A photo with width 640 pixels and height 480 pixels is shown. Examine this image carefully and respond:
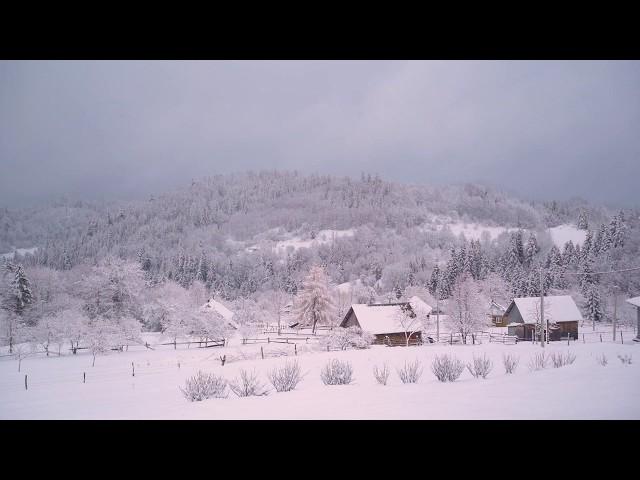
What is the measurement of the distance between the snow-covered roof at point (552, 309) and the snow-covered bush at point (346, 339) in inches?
626

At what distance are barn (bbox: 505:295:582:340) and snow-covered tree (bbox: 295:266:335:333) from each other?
19103 mm

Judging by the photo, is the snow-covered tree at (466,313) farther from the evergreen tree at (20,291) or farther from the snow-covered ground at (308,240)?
the snow-covered ground at (308,240)

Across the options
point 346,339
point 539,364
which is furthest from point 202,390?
point 346,339

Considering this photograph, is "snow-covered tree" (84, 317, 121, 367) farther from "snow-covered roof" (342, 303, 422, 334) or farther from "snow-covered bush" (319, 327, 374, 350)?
"snow-covered roof" (342, 303, 422, 334)

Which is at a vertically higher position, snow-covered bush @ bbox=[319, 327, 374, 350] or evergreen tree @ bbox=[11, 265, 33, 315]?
evergreen tree @ bbox=[11, 265, 33, 315]

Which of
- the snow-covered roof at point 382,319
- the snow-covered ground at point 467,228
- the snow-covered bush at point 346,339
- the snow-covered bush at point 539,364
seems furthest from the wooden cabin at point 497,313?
the snow-covered ground at point 467,228

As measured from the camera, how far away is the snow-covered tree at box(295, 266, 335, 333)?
1695 inches

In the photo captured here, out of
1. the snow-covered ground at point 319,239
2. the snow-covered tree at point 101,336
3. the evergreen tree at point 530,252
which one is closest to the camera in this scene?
the snow-covered tree at point 101,336

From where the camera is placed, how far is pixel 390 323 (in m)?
36.9

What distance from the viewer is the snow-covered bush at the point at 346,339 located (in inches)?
1232

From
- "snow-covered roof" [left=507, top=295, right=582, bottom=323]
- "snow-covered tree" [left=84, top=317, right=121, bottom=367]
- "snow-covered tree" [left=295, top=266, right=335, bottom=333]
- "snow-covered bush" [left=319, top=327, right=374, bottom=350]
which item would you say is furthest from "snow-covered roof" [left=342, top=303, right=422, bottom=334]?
"snow-covered tree" [left=84, top=317, right=121, bottom=367]

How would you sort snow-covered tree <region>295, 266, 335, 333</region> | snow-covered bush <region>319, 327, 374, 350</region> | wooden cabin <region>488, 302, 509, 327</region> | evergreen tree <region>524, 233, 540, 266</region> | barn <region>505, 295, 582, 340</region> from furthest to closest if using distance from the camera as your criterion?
evergreen tree <region>524, 233, 540, 266</region> → wooden cabin <region>488, 302, 509, 327</region> → snow-covered tree <region>295, 266, 335, 333</region> → barn <region>505, 295, 582, 340</region> → snow-covered bush <region>319, 327, 374, 350</region>

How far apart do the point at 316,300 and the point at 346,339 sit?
1190cm
